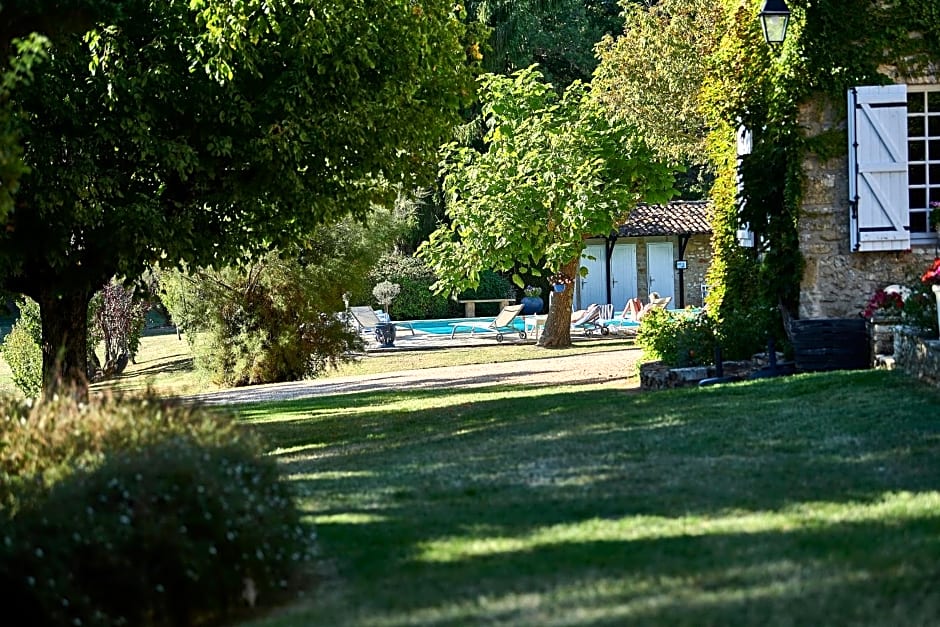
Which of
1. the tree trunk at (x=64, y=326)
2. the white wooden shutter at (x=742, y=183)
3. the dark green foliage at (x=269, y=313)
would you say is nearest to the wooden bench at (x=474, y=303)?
the dark green foliage at (x=269, y=313)

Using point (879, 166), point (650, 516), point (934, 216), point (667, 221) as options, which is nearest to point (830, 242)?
point (879, 166)

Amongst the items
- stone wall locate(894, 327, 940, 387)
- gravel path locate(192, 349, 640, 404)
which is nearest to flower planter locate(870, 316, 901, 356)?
stone wall locate(894, 327, 940, 387)

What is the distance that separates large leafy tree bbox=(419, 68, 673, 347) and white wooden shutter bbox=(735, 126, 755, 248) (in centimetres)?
816

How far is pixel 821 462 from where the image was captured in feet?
23.2

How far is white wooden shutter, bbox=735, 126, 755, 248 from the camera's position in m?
13.9

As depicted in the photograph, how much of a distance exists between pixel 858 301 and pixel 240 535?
9118 mm

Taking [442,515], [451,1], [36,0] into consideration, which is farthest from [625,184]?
[442,515]

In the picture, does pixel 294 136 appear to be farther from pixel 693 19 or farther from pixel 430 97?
pixel 693 19

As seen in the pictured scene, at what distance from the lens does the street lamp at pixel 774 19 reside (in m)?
11.8

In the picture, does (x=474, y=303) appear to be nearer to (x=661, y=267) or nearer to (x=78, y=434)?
(x=661, y=267)

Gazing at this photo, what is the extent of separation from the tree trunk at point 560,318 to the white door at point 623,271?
12.8 m

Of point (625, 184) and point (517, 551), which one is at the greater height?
point (625, 184)

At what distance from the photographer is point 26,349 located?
25.2 m

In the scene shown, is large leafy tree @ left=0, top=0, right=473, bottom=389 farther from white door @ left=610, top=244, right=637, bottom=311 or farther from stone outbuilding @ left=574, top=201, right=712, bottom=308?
white door @ left=610, top=244, right=637, bottom=311
